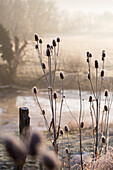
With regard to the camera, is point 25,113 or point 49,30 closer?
point 25,113

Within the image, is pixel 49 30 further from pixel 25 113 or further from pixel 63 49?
pixel 25 113

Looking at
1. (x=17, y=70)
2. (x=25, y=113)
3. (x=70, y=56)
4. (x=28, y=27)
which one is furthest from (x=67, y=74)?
(x=25, y=113)

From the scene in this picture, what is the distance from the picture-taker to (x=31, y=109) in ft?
31.9

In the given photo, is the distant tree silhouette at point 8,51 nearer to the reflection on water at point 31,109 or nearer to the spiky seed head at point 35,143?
the reflection on water at point 31,109

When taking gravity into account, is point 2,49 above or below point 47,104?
above

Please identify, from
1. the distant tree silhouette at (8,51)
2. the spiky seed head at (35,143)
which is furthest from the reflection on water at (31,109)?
the spiky seed head at (35,143)

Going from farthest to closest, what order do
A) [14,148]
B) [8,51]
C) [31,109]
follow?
[8,51] → [31,109] → [14,148]

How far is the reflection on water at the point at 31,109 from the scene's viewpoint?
7.21 meters

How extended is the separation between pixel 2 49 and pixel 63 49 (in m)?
3.53

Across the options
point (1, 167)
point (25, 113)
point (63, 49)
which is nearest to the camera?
point (25, 113)

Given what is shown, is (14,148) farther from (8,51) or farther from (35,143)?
(8,51)

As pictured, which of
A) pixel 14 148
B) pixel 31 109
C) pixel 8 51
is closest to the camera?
pixel 14 148

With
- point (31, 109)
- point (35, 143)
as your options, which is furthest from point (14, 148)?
point (31, 109)

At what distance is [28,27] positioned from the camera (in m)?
17.3
